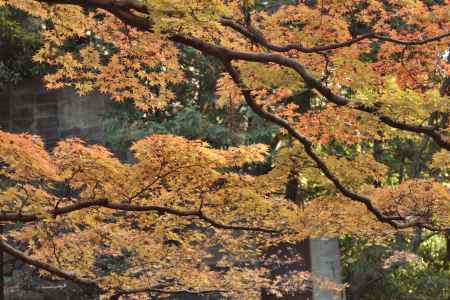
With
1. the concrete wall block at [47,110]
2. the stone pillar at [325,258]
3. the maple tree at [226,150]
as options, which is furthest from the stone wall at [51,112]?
the maple tree at [226,150]

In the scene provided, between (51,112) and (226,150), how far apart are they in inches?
409

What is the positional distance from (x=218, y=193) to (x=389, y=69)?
2.71 m

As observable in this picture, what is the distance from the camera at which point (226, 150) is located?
7750 mm

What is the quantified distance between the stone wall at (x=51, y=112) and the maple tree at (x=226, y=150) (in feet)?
22.1

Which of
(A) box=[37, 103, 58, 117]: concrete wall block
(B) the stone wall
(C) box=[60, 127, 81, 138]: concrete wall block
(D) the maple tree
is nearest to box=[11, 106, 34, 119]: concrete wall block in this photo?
(B) the stone wall

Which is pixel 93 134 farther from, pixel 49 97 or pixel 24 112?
pixel 24 112

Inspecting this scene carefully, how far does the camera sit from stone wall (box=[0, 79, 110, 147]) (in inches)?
663

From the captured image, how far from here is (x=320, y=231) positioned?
9492 mm

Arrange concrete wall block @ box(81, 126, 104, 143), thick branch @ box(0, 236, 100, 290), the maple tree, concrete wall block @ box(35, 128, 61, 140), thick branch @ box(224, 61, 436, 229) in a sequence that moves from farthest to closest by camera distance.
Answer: concrete wall block @ box(35, 128, 61, 140), concrete wall block @ box(81, 126, 104, 143), thick branch @ box(0, 236, 100, 290), thick branch @ box(224, 61, 436, 229), the maple tree

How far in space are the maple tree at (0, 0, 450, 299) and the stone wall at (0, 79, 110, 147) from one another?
6729mm

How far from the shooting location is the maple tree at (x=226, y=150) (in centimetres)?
683

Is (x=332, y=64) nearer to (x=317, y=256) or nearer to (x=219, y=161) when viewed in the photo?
(x=219, y=161)

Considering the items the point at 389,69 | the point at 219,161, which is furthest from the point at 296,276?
the point at 219,161

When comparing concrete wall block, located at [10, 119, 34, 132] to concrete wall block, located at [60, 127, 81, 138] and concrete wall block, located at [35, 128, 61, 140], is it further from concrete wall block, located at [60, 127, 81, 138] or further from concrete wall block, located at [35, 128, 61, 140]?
concrete wall block, located at [60, 127, 81, 138]
